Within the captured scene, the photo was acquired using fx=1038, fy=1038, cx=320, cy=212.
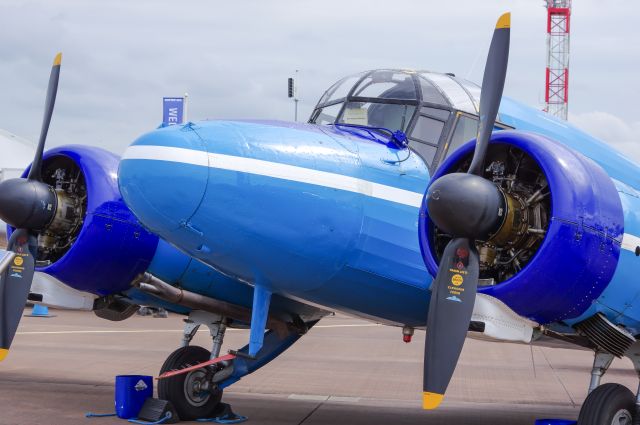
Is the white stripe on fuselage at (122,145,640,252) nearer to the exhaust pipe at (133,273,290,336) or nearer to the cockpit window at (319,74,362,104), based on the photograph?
the cockpit window at (319,74,362,104)

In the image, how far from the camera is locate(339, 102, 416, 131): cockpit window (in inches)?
416

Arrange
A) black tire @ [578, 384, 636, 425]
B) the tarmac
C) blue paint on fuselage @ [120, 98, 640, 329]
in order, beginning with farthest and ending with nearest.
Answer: the tarmac → black tire @ [578, 384, 636, 425] → blue paint on fuselage @ [120, 98, 640, 329]

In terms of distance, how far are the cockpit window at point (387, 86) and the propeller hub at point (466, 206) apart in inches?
102

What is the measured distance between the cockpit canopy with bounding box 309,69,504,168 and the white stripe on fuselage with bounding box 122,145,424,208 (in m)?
1.20

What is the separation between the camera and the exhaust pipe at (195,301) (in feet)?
38.3

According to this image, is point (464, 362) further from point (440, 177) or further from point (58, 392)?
point (440, 177)

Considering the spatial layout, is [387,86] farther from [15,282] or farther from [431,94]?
[15,282]

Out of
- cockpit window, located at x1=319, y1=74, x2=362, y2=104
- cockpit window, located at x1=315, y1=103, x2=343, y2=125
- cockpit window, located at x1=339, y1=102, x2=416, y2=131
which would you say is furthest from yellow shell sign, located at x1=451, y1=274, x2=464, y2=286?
cockpit window, located at x1=319, y1=74, x2=362, y2=104

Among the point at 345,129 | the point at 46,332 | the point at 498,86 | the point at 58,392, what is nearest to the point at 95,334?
the point at 46,332

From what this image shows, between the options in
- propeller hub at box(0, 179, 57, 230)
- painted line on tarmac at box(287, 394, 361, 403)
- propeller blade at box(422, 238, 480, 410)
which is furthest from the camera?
painted line on tarmac at box(287, 394, 361, 403)

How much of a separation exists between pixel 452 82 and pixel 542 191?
2721 millimetres

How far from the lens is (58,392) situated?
14180 millimetres

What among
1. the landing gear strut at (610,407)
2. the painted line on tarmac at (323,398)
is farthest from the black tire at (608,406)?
the painted line on tarmac at (323,398)

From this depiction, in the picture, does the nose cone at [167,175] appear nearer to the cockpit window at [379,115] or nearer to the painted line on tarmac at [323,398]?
the cockpit window at [379,115]
